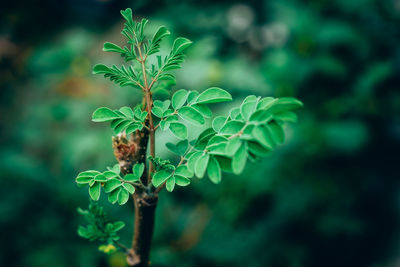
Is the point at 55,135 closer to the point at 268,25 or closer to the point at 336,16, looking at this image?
the point at 268,25

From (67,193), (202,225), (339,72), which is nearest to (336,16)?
(339,72)

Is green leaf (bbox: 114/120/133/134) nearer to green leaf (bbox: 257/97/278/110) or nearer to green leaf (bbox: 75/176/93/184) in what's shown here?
green leaf (bbox: 75/176/93/184)

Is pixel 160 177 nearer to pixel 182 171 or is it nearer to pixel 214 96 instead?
pixel 182 171

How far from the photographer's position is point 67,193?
177cm

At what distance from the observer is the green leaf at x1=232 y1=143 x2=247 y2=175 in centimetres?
40

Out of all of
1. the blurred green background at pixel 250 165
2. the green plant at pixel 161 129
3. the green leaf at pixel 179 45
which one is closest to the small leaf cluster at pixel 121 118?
the green plant at pixel 161 129

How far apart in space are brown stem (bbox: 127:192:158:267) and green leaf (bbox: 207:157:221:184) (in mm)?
114

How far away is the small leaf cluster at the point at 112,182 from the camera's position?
0.49m

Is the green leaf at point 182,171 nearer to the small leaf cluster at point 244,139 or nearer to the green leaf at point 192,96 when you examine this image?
the small leaf cluster at point 244,139

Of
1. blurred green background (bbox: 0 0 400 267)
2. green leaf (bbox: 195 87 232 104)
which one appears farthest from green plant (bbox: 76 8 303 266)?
blurred green background (bbox: 0 0 400 267)

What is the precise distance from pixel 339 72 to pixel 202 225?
4.34 feet

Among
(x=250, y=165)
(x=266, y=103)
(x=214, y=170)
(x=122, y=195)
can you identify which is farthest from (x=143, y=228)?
(x=250, y=165)

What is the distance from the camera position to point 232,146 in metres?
0.43

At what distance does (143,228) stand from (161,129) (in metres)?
0.18
